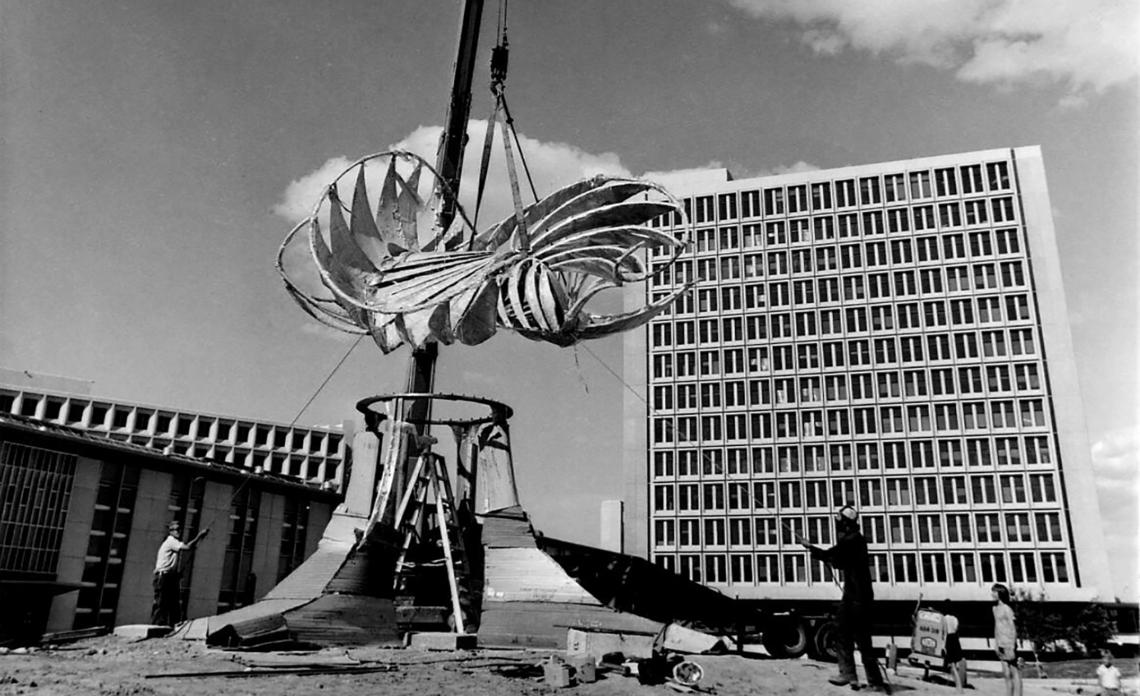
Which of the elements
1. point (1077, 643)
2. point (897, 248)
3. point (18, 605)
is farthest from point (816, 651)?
point (897, 248)

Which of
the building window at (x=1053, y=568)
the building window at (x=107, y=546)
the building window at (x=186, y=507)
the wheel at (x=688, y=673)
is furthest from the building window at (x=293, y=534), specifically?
the building window at (x=1053, y=568)

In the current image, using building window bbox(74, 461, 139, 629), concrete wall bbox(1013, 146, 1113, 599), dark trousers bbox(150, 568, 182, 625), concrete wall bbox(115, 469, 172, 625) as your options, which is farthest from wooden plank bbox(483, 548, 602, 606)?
concrete wall bbox(1013, 146, 1113, 599)

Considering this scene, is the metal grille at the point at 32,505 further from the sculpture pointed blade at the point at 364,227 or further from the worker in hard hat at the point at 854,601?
the worker in hard hat at the point at 854,601

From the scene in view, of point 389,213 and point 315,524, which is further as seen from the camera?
point 315,524

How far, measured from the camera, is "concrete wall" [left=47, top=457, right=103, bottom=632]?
138ft

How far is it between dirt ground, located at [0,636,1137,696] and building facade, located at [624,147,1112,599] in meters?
53.4

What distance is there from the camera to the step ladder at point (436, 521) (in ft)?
67.8

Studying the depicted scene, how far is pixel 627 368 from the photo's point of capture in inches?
2933

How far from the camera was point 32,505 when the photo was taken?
1612 inches

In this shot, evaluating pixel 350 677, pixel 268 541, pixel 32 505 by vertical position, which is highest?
pixel 32 505

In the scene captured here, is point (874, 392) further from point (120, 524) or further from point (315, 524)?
point (120, 524)

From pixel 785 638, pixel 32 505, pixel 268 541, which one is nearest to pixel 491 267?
pixel 785 638

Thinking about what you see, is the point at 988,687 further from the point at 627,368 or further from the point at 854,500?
the point at 627,368

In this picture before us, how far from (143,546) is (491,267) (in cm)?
3300
